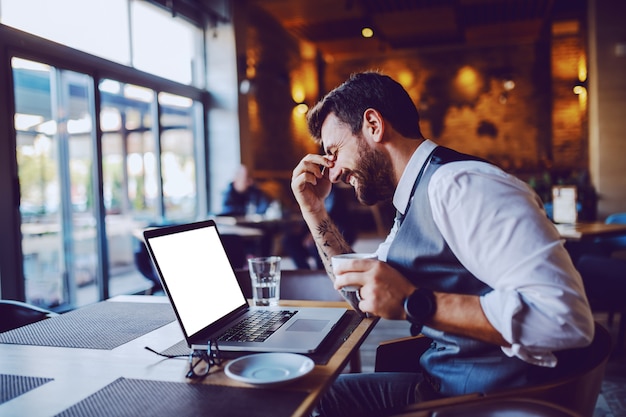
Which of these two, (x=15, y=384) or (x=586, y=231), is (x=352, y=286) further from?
(x=586, y=231)

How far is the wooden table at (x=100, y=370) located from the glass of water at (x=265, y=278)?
0.34 meters

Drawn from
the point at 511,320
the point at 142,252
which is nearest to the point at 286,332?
the point at 511,320

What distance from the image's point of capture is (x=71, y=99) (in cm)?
A: 502

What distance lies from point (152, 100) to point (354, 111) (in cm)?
513

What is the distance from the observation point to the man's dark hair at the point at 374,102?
4.76ft

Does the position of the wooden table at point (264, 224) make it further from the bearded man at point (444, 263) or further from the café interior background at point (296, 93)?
the bearded man at point (444, 263)

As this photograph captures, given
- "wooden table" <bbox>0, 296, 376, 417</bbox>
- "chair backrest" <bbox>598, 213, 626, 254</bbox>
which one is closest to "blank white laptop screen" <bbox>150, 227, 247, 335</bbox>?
"wooden table" <bbox>0, 296, 376, 417</bbox>

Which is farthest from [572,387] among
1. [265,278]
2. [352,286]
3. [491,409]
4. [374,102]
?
[265,278]

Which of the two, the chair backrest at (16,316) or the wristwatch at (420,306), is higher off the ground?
the wristwatch at (420,306)

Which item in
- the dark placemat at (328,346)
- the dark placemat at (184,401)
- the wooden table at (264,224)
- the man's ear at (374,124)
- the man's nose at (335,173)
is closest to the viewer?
the dark placemat at (184,401)

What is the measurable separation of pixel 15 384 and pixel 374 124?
1041 mm

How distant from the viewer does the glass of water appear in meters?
1.67

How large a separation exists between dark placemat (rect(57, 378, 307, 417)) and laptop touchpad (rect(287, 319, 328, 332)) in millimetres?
385

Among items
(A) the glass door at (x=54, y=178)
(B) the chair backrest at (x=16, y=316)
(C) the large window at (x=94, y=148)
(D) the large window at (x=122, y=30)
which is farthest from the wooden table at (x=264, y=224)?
(B) the chair backrest at (x=16, y=316)
